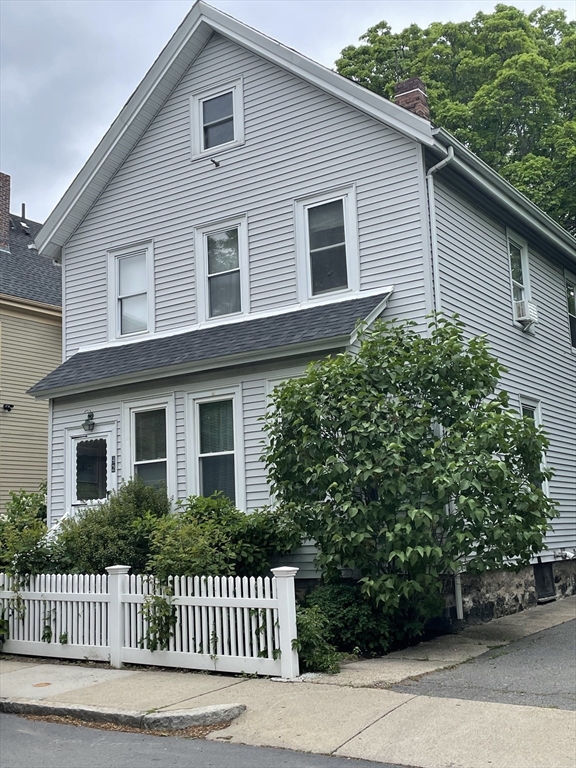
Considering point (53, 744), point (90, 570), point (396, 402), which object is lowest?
point (53, 744)

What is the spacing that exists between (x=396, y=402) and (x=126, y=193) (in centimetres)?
793

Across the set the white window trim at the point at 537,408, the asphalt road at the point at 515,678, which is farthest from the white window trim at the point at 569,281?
the asphalt road at the point at 515,678

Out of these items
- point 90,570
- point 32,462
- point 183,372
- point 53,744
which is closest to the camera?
point 53,744

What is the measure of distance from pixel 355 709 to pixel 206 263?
29.9 feet

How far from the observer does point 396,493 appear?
9859 mm

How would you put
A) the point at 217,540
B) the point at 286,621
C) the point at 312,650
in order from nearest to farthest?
the point at 286,621 < the point at 312,650 < the point at 217,540

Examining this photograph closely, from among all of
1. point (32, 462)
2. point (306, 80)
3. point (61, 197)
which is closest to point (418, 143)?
point (306, 80)

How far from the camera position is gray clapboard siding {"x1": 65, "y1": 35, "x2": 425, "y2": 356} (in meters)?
12.7

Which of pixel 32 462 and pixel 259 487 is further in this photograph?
pixel 32 462

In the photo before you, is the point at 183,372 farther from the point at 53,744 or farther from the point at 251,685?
the point at 53,744

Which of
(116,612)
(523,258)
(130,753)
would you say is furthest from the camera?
(523,258)

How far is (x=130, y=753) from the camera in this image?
640 cm

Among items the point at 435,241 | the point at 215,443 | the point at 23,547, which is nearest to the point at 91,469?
the point at 215,443

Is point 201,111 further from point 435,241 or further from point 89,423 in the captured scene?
point 89,423
